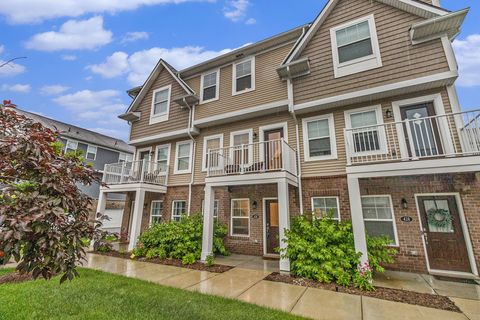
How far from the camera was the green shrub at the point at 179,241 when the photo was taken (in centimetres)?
823

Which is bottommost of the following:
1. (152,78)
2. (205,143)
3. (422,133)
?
(422,133)

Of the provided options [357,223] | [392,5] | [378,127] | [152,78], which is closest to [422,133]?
[378,127]

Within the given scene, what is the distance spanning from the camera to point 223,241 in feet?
31.0

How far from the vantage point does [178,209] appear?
35.9 ft

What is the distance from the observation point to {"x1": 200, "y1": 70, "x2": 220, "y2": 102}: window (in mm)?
10758

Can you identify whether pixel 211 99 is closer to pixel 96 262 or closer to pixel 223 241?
pixel 223 241

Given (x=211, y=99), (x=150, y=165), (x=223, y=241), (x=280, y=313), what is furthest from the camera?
(x=150, y=165)

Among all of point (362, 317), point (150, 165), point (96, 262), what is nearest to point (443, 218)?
point (362, 317)

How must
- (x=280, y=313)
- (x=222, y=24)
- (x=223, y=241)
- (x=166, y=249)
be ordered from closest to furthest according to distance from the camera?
1. (x=280, y=313)
2. (x=166, y=249)
3. (x=223, y=241)
4. (x=222, y=24)

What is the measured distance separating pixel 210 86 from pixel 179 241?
7.28m

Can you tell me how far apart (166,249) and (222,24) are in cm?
1497

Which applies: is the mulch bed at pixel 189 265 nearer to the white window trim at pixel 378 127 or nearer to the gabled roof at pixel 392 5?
the white window trim at pixel 378 127

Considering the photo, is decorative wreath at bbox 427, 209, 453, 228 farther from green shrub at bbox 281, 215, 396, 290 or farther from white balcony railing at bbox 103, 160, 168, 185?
white balcony railing at bbox 103, 160, 168, 185

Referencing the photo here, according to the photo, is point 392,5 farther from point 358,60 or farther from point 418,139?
point 418,139
